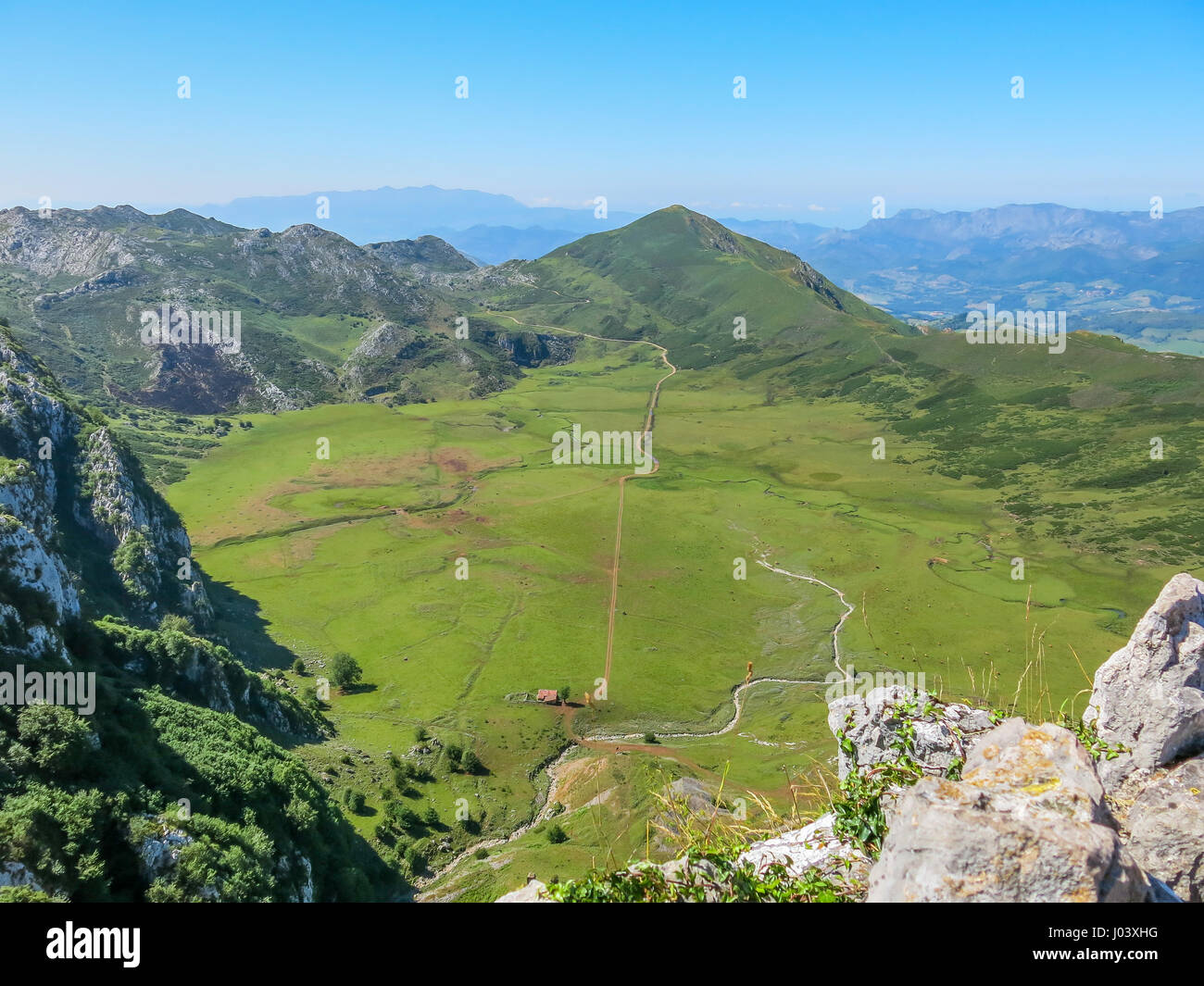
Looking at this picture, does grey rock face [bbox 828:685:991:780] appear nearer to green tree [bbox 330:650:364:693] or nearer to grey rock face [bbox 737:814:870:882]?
grey rock face [bbox 737:814:870:882]

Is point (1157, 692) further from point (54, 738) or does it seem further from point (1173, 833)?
point (54, 738)

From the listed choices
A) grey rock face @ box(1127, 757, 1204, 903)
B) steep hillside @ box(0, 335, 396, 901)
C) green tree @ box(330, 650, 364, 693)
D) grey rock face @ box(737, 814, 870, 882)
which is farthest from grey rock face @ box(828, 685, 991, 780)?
green tree @ box(330, 650, 364, 693)

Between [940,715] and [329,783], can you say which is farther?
[329,783]

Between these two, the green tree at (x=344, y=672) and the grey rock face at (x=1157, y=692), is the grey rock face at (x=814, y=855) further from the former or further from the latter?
the green tree at (x=344, y=672)

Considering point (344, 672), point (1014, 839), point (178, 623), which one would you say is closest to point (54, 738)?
point (1014, 839)
